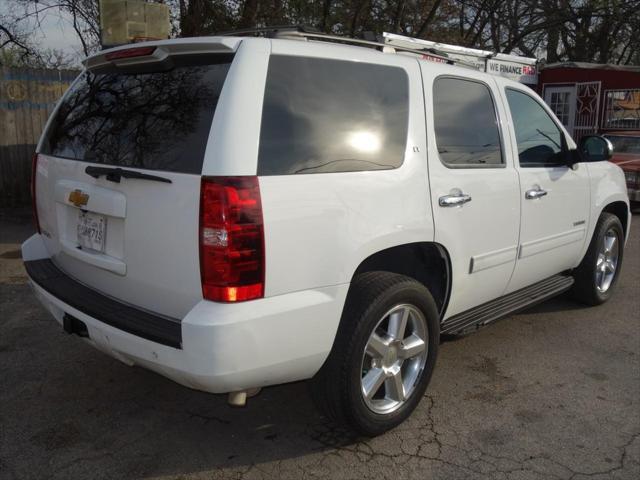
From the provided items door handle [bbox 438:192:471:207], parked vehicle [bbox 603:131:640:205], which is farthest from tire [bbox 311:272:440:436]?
parked vehicle [bbox 603:131:640:205]

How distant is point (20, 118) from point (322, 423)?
866 cm

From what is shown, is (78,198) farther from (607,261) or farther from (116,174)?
(607,261)

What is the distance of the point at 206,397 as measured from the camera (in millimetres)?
3600

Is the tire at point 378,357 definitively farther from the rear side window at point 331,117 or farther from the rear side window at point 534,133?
the rear side window at point 534,133

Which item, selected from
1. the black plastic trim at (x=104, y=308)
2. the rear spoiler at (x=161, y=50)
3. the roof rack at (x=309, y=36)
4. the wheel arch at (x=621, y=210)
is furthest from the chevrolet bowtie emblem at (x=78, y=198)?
the wheel arch at (x=621, y=210)

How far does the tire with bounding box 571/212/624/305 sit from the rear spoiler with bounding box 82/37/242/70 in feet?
12.4

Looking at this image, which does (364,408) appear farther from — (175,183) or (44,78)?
(44,78)

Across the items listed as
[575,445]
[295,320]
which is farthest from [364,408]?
[575,445]

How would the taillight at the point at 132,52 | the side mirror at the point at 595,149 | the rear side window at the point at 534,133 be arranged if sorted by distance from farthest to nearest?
the side mirror at the point at 595,149
the rear side window at the point at 534,133
the taillight at the point at 132,52

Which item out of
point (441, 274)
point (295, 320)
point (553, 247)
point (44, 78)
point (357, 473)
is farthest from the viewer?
point (44, 78)

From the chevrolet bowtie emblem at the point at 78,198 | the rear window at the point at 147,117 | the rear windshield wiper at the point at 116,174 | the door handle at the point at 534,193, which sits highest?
the rear window at the point at 147,117

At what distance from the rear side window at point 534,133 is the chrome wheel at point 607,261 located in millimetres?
1222

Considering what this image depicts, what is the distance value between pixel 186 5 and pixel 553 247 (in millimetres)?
10136

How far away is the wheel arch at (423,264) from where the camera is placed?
3217 mm
